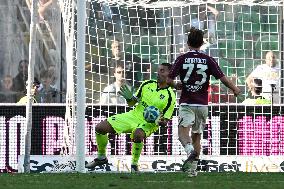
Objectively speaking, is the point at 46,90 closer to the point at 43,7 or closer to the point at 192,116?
the point at 43,7

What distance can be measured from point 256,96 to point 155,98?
347cm

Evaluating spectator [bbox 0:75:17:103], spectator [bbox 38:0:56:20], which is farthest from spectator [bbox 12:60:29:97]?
spectator [bbox 38:0:56:20]

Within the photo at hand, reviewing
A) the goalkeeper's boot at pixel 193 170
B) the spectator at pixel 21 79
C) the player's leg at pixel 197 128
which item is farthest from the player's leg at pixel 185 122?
the spectator at pixel 21 79

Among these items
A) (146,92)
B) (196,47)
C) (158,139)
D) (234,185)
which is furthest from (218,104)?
(234,185)

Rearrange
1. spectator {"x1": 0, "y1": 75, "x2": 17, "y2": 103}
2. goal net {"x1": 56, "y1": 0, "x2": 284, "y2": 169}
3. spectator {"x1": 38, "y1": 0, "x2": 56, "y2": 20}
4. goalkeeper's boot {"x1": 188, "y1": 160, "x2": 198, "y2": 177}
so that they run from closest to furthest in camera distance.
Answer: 1. goalkeeper's boot {"x1": 188, "y1": 160, "x2": 198, "y2": 177}
2. goal net {"x1": 56, "y1": 0, "x2": 284, "y2": 169}
3. spectator {"x1": 0, "y1": 75, "x2": 17, "y2": 103}
4. spectator {"x1": 38, "y1": 0, "x2": 56, "y2": 20}

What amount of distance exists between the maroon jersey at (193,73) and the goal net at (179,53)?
5115mm

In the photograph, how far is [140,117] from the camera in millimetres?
16719

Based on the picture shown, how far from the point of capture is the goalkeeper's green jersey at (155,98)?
16.6 meters

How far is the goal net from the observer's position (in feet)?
63.6

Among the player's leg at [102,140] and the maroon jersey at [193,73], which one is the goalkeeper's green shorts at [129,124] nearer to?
the player's leg at [102,140]

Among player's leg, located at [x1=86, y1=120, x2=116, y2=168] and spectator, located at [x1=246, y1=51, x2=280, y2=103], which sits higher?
spectator, located at [x1=246, y1=51, x2=280, y2=103]

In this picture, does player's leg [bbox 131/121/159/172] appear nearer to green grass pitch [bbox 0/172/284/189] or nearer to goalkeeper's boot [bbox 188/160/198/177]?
green grass pitch [bbox 0/172/284/189]

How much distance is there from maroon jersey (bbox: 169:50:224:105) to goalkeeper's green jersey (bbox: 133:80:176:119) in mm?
2571

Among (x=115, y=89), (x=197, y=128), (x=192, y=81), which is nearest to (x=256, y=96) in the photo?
(x=115, y=89)
